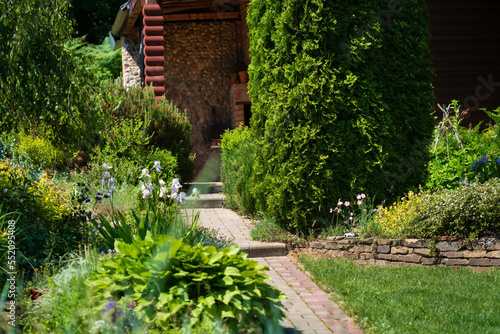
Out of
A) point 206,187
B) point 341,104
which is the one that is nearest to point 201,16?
point 206,187

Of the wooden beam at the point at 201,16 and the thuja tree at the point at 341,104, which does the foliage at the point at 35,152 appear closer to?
the thuja tree at the point at 341,104

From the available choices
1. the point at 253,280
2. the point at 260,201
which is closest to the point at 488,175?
the point at 260,201

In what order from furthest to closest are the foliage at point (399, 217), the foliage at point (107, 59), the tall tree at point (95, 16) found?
the tall tree at point (95, 16), the foliage at point (107, 59), the foliage at point (399, 217)

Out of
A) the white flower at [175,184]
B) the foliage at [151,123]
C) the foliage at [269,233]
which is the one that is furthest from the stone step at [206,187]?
the white flower at [175,184]

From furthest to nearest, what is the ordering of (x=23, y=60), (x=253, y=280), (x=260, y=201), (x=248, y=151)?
(x=248, y=151) → (x=260, y=201) → (x=23, y=60) → (x=253, y=280)

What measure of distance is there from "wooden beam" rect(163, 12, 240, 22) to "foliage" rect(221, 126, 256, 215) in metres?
5.72

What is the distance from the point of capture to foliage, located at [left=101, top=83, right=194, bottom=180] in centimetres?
1065

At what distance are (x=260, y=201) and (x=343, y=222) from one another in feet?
4.44

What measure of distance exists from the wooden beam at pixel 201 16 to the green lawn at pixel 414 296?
10952 mm

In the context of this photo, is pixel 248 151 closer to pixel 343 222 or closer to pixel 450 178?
pixel 343 222

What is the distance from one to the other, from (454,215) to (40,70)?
4.79 m

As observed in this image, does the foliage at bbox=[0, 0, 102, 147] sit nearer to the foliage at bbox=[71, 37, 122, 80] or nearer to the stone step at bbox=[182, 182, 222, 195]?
the stone step at bbox=[182, 182, 222, 195]

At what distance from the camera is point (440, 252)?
21.2ft

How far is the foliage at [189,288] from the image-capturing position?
3.69 meters
